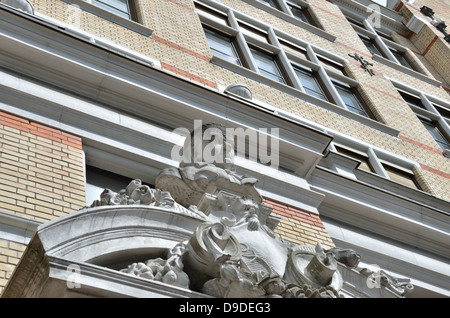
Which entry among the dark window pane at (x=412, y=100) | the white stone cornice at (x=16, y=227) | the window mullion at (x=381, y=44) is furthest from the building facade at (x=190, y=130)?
the window mullion at (x=381, y=44)

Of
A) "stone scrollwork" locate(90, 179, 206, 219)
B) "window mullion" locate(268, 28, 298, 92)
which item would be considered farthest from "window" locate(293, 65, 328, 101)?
"stone scrollwork" locate(90, 179, 206, 219)

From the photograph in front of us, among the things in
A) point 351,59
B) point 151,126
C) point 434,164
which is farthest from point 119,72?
point 351,59

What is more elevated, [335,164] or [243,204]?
[335,164]

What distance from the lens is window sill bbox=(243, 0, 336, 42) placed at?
17.3 metres

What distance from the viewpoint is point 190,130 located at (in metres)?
9.00

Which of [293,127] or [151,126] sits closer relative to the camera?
[151,126]

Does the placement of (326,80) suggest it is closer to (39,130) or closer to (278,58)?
(278,58)

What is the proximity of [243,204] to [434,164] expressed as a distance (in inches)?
378

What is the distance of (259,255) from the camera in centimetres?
551

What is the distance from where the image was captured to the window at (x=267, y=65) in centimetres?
1446

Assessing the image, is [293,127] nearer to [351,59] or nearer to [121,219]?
[121,219]

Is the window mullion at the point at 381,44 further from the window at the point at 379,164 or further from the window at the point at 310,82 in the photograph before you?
the window at the point at 379,164

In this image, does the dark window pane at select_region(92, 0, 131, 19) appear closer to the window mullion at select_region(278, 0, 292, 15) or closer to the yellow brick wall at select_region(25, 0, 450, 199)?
the yellow brick wall at select_region(25, 0, 450, 199)

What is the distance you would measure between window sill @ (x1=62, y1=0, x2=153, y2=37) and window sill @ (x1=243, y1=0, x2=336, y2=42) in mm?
6217
